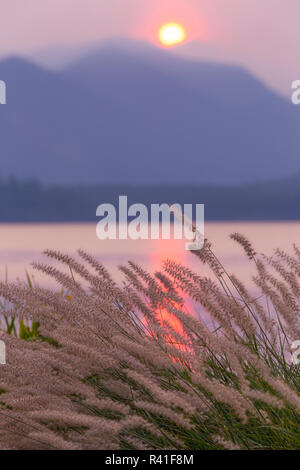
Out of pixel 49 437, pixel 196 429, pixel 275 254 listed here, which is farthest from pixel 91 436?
pixel 275 254

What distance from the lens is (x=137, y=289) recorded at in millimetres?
2311

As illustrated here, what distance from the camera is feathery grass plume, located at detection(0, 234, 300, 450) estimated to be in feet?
6.06

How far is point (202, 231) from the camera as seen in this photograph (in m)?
2.17

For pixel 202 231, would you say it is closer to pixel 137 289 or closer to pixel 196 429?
pixel 137 289

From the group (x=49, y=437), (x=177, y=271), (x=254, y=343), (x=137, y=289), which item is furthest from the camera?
(x=254, y=343)

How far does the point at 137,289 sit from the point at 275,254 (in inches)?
23.3

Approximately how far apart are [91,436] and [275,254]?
1096 mm

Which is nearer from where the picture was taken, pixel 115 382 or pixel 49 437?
pixel 49 437

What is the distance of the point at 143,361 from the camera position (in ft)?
7.16

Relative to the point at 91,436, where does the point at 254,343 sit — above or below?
above

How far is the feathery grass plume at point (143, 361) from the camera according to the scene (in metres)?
1.85

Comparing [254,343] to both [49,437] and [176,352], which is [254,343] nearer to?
[176,352]

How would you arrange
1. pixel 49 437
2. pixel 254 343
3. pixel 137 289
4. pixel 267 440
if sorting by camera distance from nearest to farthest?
pixel 49 437 < pixel 267 440 < pixel 137 289 < pixel 254 343
